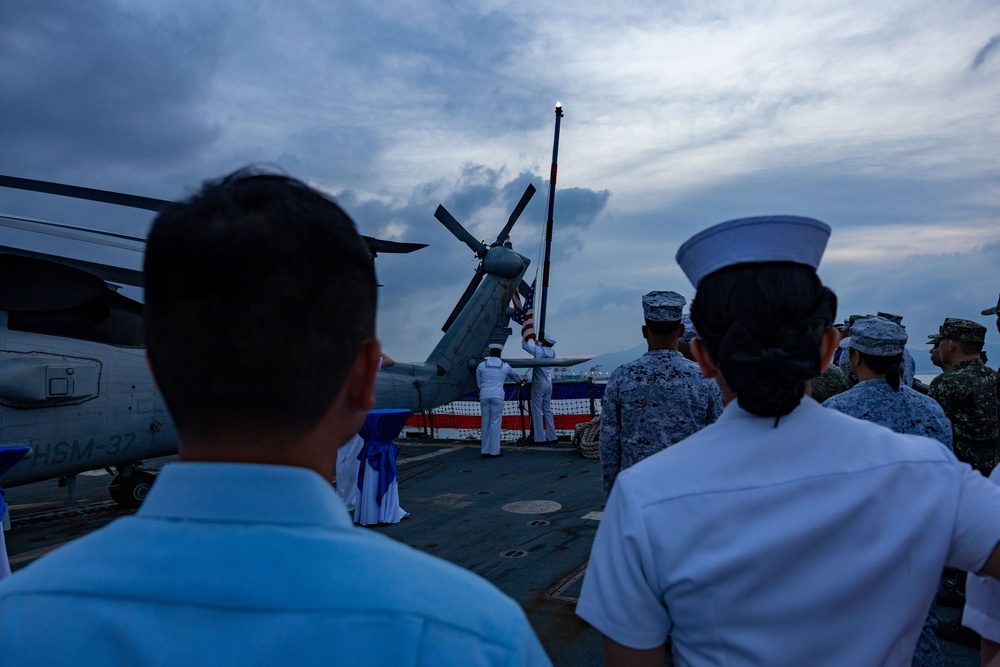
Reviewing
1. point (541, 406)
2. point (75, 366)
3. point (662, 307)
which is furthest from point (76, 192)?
point (541, 406)

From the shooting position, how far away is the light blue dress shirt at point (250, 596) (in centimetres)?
64

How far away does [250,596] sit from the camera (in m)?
0.65

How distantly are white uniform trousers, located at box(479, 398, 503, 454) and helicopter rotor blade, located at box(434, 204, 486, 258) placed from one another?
395 centimetres

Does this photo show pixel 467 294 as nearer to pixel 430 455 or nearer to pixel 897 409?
pixel 430 455

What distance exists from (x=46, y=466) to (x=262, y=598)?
7.58 meters

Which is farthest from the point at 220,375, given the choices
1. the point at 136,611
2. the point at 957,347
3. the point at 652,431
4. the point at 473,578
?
the point at 957,347

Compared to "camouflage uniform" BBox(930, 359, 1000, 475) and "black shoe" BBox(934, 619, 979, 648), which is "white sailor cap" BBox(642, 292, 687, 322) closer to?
"camouflage uniform" BBox(930, 359, 1000, 475)

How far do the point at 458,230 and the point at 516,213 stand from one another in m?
1.48

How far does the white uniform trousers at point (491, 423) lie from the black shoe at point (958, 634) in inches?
310

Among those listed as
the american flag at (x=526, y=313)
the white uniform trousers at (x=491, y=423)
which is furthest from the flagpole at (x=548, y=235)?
the white uniform trousers at (x=491, y=423)

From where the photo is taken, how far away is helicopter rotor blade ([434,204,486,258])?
14.2 metres

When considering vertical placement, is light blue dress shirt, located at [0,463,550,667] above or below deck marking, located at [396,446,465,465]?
above

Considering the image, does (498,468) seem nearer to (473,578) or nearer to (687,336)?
(687,336)

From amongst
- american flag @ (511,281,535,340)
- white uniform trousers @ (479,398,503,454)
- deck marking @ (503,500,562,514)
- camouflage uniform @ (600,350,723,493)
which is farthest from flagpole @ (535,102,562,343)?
camouflage uniform @ (600,350,723,493)
